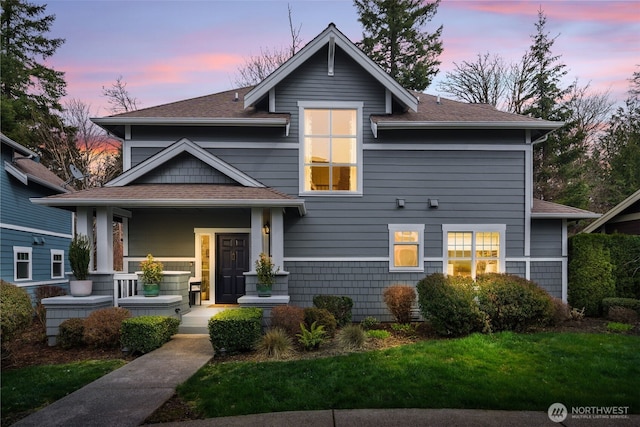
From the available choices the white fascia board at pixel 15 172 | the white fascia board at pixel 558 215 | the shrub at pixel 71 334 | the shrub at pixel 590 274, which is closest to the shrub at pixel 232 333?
the shrub at pixel 71 334

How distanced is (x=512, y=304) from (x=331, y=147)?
19.1 feet

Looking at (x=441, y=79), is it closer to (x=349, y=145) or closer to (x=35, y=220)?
(x=349, y=145)

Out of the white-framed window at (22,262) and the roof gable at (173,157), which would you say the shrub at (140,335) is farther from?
the white-framed window at (22,262)

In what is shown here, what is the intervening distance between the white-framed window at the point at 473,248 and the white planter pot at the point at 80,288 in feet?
28.4

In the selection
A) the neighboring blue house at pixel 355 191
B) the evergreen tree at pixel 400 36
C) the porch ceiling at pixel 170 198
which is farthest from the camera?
the evergreen tree at pixel 400 36

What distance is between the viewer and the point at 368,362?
6.28 metres

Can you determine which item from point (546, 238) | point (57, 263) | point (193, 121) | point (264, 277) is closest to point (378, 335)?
point (264, 277)

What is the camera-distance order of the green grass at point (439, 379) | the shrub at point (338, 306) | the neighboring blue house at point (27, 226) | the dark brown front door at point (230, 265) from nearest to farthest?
the green grass at point (439, 379) → the shrub at point (338, 306) → the dark brown front door at point (230, 265) → the neighboring blue house at point (27, 226)

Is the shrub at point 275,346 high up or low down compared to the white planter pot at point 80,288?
down

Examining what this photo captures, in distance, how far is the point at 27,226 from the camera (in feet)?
47.5

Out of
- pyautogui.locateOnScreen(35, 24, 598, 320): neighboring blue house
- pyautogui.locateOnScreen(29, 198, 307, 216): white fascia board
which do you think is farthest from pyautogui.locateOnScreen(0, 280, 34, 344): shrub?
pyautogui.locateOnScreen(35, 24, 598, 320): neighboring blue house

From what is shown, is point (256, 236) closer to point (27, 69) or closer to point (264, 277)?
point (264, 277)

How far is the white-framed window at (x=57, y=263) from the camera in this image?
53.5ft

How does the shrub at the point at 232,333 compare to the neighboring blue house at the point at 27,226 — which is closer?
the shrub at the point at 232,333
